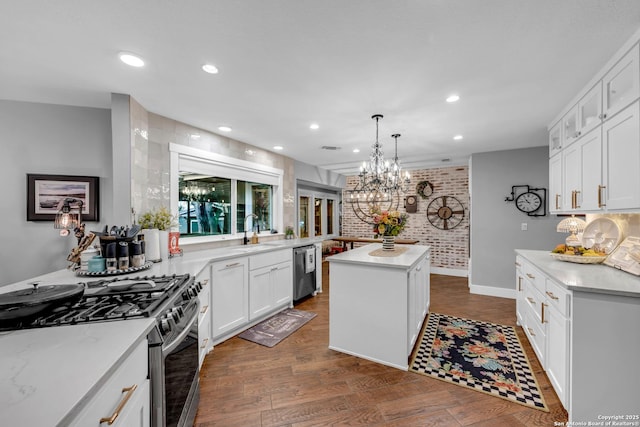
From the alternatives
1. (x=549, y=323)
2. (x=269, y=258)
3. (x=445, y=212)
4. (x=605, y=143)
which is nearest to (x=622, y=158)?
(x=605, y=143)

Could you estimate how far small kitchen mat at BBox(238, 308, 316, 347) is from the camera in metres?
2.82

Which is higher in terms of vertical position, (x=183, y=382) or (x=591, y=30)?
(x=591, y=30)

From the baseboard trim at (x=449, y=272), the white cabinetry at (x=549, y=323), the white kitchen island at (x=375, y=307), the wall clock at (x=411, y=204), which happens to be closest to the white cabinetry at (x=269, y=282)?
the white kitchen island at (x=375, y=307)

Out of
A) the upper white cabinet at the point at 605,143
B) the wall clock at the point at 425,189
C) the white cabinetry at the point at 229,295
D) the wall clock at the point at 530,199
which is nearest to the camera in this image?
the upper white cabinet at the point at 605,143

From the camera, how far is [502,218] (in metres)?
4.33

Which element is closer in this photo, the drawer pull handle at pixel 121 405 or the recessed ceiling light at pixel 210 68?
the drawer pull handle at pixel 121 405

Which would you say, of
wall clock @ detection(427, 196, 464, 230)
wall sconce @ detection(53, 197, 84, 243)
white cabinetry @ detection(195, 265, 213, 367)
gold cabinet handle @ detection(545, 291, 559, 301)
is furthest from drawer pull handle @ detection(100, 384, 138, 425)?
wall clock @ detection(427, 196, 464, 230)

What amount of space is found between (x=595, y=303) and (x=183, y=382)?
251 centimetres

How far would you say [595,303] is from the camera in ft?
5.29

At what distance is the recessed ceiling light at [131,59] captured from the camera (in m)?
1.76

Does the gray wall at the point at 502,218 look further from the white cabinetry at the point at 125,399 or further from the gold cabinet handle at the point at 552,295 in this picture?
the white cabinetry at the point at 125,399

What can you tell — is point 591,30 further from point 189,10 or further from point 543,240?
point 543,240

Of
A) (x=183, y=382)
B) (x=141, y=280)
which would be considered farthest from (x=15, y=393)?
(x=141, y=280)

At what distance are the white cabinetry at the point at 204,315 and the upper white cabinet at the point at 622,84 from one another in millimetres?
3318
